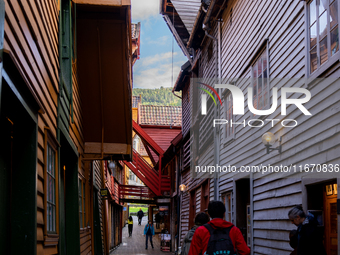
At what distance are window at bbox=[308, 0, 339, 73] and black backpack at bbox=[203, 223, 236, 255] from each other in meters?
2.76

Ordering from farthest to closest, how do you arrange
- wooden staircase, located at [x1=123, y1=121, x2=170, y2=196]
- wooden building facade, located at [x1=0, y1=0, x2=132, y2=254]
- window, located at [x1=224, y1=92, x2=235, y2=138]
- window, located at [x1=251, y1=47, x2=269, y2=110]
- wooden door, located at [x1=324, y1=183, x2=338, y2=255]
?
wooden staircase, located at [x1=123, y1=121, x2=170, y2=196] → window, located at [x1=224, y1=92, x2=235, y2=138] → window, located at [x1=251, y1=47, x2=269, y2=110] → wooden door, located at [x1=324, y1=183, x2=338, y2=255] → wooden building facade, located at [x1=0, y1=0, x2=132, y2=254]

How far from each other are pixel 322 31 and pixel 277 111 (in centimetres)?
199

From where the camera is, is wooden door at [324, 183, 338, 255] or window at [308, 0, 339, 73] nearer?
window at [308, 0, 339, 73]

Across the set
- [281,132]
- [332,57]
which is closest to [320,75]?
[332,57]

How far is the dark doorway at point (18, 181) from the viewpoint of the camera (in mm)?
3779

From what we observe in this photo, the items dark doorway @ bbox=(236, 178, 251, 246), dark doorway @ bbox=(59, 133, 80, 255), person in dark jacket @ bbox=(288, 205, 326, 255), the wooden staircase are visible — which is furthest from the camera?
the wooden staircase

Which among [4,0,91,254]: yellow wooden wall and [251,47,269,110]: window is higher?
[251,47,269,110]: window

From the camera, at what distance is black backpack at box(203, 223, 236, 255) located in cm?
410

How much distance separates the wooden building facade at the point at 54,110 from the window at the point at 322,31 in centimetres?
280

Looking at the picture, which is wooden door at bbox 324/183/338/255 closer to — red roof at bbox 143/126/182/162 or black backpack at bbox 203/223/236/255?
black backpack at bbox 203/223/236/255

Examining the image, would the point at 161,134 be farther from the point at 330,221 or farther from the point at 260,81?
the point at 330,221

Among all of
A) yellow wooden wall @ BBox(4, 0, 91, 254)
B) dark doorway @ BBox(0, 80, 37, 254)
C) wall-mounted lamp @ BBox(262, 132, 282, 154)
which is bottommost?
dark doorway @ BBox(0, 80, 37, 254)

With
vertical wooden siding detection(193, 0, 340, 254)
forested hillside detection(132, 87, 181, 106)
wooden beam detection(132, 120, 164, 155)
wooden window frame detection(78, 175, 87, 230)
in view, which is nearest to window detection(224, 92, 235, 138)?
vertical wooden siding detection(193, 0, 340, 254)

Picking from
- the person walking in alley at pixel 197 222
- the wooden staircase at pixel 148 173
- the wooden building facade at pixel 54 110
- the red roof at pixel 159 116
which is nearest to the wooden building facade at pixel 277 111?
the person walking in alley at pixel 197 222
